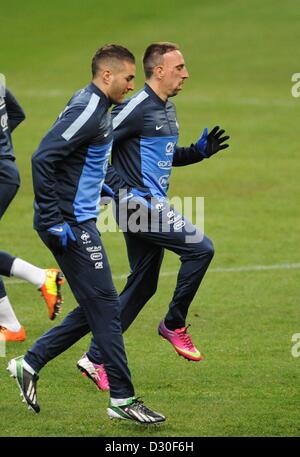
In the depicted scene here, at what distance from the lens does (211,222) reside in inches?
725

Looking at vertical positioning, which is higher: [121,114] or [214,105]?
[121,114]

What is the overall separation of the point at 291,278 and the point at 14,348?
4.50 meters

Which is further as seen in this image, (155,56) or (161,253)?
(155,56)

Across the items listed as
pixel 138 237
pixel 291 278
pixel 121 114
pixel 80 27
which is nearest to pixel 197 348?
pixel 138 237

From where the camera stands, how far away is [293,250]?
1641 centimetres

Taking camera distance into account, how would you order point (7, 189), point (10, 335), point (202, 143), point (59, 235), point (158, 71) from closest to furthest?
point (59, 235) → point (158, 71) → point (202, 143) → point (10, 335) → point (7, 189)

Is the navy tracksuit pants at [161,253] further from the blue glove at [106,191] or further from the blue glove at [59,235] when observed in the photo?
the blue glove at [59,235]

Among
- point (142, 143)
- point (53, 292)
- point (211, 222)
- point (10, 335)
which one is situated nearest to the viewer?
point (53, 292)

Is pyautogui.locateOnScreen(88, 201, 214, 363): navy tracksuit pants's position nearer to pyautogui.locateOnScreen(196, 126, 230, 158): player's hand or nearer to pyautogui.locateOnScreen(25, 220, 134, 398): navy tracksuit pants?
pyautogui.locateOnScreen(196, 126, 230, 158): player's hand

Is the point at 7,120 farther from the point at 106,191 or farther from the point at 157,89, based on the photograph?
the point at 106,191

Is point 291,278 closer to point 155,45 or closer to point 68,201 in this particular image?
point 155,45

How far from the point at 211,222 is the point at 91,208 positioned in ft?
31.4

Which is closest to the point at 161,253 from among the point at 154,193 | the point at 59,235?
the point at 154,193

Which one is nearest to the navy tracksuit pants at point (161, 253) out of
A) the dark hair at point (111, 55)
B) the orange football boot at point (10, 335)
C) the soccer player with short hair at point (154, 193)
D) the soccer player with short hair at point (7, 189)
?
the soccer player with short hair at point (154, 193)
